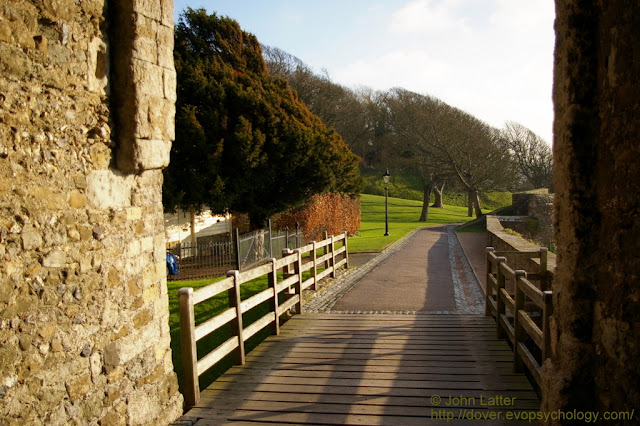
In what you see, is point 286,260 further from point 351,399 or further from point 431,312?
point 351,399

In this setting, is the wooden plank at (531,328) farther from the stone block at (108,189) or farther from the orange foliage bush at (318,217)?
the orange foliage bush at (318,217)

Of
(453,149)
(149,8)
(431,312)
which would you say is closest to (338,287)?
(431,312)

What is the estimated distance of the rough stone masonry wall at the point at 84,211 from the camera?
2977mm

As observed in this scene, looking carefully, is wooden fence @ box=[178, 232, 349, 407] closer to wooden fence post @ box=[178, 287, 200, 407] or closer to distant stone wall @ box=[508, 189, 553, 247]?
wooden fence post @ box=[178, 287, 200, 407]

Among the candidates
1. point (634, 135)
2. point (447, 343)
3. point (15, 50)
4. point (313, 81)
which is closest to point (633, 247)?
point (634, 135)

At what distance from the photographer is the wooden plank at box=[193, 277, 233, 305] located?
189 inches

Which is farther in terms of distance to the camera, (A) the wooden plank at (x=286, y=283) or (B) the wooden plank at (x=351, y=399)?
(A) the wooden plank at (x=286, y=283)

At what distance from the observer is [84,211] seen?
3527 millimetres

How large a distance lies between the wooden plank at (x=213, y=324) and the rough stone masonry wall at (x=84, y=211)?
0.41m

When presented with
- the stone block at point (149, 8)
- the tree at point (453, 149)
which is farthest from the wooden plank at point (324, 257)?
the tree at point (453, 149)

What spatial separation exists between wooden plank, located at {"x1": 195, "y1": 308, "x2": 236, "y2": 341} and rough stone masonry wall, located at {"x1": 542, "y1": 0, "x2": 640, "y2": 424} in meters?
2.99

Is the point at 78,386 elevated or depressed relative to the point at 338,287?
elevated

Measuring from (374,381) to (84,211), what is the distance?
10.6 ft

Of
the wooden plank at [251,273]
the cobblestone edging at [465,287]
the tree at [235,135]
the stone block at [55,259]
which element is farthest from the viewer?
the tree at [235,135]
